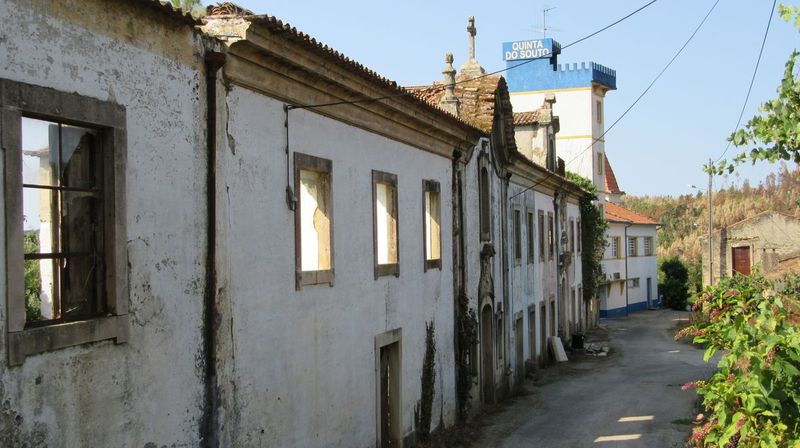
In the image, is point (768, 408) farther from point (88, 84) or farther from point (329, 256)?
point (329, 256)

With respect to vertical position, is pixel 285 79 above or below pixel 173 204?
above

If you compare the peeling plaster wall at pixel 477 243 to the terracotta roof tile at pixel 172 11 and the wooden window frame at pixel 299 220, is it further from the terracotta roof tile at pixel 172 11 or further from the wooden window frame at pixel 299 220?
the terracotta roof tile at pixel 172 11

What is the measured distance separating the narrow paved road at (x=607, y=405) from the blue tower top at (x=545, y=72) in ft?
60.8

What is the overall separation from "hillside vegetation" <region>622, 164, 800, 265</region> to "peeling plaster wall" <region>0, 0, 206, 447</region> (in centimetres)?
5079

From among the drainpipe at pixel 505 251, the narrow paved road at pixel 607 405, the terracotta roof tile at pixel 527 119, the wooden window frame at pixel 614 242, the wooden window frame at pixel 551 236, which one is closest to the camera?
the narrow paved road at pixel 607 405

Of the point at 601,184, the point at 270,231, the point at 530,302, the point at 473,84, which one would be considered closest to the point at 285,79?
the point at 270,231

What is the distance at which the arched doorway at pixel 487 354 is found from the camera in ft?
62.3

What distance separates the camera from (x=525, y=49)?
48438 millimetres

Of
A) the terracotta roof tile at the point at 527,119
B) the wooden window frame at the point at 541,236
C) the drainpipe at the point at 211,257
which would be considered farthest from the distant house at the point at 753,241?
the drainpipe at the point at 211,257

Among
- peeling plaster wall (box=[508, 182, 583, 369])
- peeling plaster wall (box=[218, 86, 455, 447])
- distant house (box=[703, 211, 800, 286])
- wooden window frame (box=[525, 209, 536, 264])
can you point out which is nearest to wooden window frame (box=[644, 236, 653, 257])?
distant house (box=[703, 211, 800, 286])

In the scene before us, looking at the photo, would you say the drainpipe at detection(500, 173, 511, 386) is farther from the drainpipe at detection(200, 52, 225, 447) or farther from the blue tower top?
the blue tower top

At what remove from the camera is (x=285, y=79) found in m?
9.66

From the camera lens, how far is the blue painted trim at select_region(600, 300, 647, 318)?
1815 inches

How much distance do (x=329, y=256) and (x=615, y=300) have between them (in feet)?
126
